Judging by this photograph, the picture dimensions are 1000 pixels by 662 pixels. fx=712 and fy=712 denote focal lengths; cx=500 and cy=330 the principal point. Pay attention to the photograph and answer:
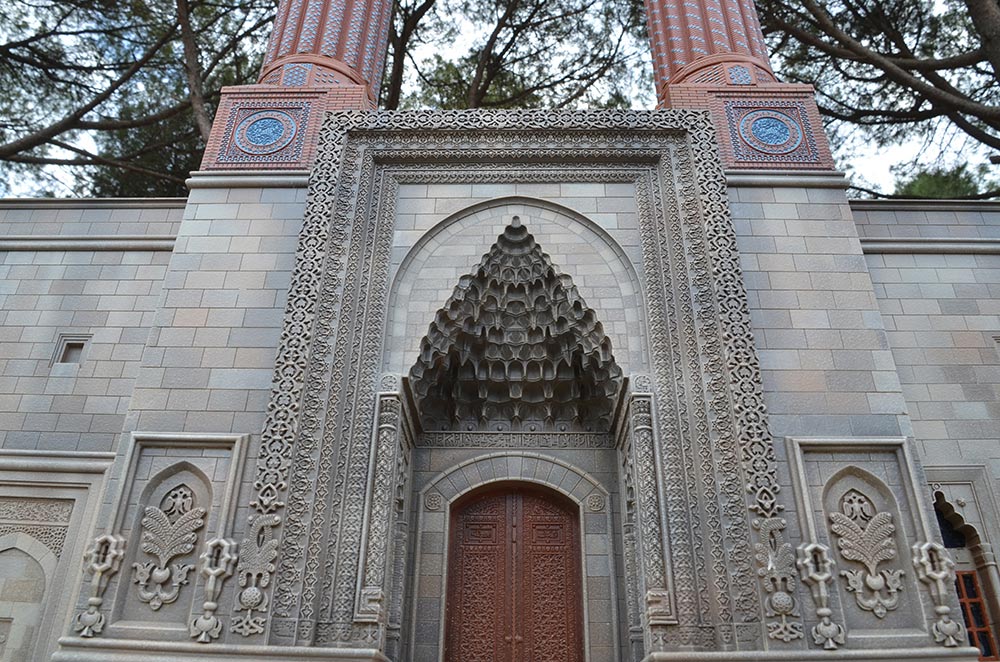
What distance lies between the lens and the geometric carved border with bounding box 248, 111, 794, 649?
5043 mm

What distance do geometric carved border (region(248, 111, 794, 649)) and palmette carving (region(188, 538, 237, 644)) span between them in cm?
29

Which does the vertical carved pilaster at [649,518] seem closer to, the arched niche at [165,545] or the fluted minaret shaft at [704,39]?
the arched niche at [165,545]

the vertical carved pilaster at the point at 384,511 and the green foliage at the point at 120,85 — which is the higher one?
the green foliage at the point at 120,85

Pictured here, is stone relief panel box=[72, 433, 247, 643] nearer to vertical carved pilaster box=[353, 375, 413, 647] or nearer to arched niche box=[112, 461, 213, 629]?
arched niche box=[112, 461, 213, 629]

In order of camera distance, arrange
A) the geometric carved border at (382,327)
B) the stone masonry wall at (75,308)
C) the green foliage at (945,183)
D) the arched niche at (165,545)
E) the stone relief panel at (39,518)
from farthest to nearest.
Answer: the green foliage at (945,183)
the stone masonry wall at (75,308)
the stone relief panel at (39,518)
the geometric carved border at (382,327)
the arched niche at (165,545)

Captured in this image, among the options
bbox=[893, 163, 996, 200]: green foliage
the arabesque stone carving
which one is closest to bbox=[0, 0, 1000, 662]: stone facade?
the arabesque stone carving

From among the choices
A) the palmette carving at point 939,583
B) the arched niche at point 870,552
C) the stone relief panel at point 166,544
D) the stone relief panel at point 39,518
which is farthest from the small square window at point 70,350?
the palmette carving at point 939,583

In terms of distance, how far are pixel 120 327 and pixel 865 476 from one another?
22.0 ft

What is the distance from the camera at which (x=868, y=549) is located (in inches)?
197

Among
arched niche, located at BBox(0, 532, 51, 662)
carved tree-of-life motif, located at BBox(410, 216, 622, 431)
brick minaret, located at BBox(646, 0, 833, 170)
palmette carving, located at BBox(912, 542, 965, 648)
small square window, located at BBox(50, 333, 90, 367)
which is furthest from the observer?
brick minaret, located at BBox(646, 0, 833, 170)

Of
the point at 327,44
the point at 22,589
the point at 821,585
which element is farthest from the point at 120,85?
the point at 821,585

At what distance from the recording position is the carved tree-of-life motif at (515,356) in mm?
6633

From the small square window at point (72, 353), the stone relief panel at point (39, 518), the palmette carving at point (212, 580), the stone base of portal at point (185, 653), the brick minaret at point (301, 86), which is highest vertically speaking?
the brick minaret at point (301, 86)

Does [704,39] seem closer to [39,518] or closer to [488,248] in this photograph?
[488,248]
